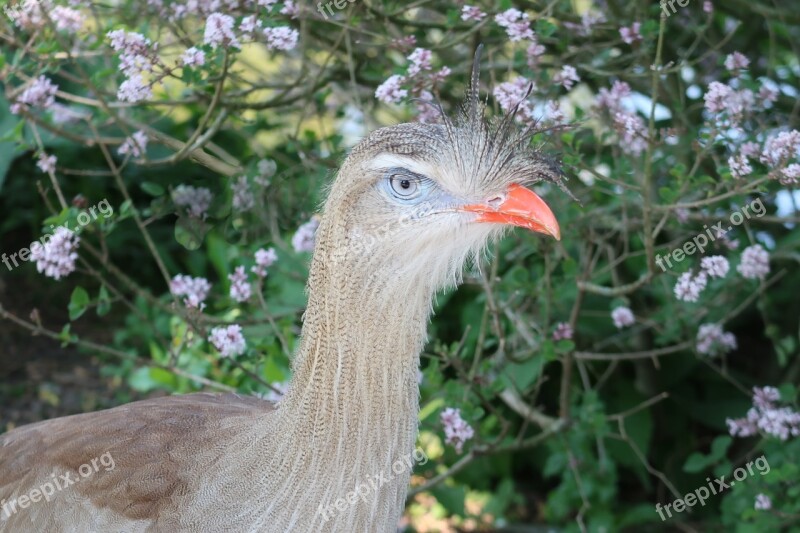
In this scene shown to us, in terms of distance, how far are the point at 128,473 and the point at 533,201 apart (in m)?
0.98

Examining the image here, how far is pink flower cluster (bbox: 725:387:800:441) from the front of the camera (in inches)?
95.8

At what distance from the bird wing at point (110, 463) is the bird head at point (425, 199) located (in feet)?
1.73

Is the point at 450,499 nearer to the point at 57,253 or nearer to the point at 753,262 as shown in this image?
the point at 753,262

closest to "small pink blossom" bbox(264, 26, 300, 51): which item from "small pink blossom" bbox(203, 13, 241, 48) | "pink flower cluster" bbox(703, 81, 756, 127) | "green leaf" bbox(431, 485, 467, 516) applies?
"small pink blossom" bbox(203, 13, 241, 48)

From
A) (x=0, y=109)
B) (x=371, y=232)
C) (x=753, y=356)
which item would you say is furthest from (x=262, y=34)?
(x=753, y=356)

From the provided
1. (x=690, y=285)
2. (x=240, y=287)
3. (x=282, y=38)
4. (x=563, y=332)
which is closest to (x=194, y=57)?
(x=282, y=38)

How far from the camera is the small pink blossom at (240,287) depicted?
246cm

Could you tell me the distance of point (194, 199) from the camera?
2.54 meters

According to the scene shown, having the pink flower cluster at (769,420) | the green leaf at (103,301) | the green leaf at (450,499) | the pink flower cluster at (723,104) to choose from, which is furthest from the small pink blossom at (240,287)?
the pink flower cluster at (769,420)

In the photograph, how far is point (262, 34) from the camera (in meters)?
2.29

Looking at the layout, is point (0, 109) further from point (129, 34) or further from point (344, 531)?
point (344, 531)

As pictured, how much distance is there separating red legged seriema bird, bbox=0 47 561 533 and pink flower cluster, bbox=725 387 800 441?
3.52 ft

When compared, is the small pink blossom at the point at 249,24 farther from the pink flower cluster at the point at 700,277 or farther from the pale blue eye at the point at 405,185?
the pink flower cluster at the point at 700,277

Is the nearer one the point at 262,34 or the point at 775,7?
the point at 262,34
